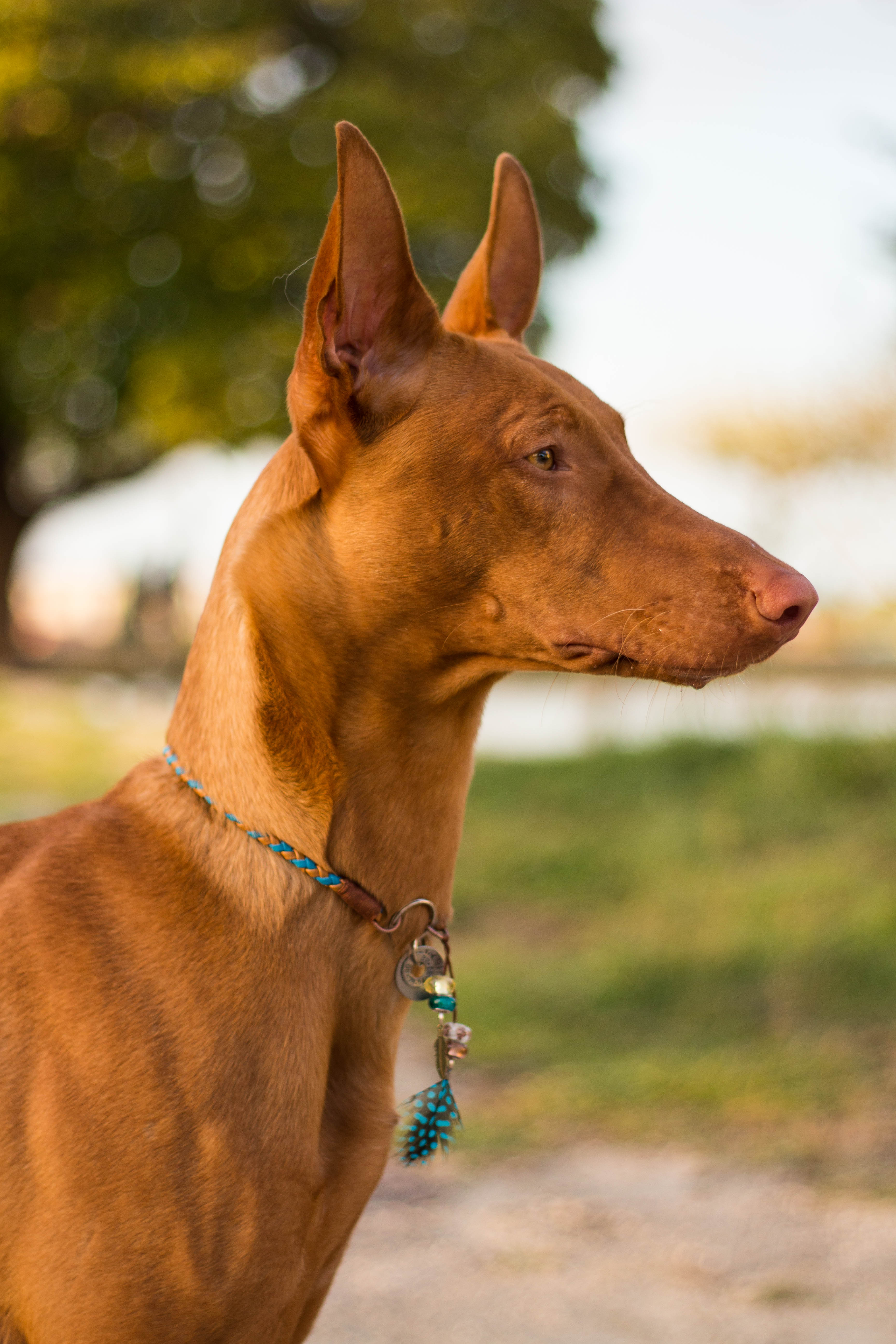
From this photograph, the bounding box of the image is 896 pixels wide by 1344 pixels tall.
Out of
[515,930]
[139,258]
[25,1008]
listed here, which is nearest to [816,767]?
[515,930]

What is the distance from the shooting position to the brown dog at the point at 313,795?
1.66 m

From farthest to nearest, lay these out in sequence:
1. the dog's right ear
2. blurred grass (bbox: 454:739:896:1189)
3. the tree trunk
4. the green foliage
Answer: the tree trunk → the green foliage → blurred grass (bbox: 454:739:896:1189) → the dog's right ear

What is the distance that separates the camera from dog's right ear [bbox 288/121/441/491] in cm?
181

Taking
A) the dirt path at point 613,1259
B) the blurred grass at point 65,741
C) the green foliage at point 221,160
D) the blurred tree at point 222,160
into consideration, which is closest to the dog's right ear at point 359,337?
the dirt path at point 613,1259

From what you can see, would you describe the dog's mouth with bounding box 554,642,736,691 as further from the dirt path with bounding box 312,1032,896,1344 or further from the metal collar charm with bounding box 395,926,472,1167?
the dirt path with bounding box 312,1032,896,1344

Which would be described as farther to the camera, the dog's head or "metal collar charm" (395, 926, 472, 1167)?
"metal collar charm" (395, 926, 472, 1167)

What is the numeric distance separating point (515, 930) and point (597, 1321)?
3.05 m

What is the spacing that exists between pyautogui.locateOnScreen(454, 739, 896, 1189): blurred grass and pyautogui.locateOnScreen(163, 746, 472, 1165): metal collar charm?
208 cm

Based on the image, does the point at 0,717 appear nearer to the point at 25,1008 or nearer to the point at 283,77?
the point at 283,77

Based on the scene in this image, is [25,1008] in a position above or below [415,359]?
below

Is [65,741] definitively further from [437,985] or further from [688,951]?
[437,985]

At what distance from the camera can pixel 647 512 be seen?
195cm

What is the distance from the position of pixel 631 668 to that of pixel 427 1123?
0.87 metres

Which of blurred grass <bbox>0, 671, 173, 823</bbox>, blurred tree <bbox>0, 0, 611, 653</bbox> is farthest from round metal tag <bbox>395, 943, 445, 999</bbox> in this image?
blurred tree <bbox>0, 0, 611, 653</bbox>
